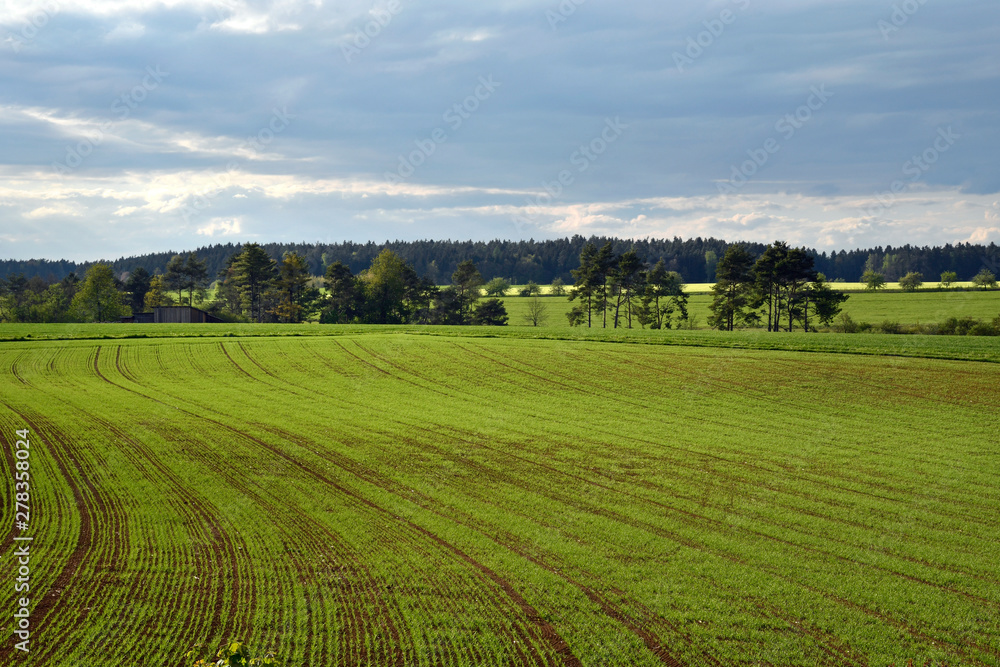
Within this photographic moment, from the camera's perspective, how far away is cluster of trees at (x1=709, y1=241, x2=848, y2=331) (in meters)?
71.5

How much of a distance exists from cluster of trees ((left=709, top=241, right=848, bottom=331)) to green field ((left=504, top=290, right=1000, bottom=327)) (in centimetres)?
1172

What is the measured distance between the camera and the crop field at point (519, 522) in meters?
9.73

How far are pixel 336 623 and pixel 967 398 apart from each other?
28.4m

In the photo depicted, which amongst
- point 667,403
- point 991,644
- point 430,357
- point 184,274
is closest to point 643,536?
point 991,644

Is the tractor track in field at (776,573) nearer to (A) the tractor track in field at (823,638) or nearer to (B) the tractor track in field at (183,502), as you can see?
(A) the tractor track in field at (823,638)

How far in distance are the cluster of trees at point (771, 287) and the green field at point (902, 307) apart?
1172cm

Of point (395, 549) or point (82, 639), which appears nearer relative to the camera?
point (82, 639)

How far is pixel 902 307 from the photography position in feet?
321

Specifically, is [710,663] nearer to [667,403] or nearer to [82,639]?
[82,639]

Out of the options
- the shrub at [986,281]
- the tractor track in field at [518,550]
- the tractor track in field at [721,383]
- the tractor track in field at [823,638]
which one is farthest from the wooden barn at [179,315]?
the shrub at [986,281]

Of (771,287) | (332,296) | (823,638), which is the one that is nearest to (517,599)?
(823,638)

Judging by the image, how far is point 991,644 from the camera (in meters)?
9.76

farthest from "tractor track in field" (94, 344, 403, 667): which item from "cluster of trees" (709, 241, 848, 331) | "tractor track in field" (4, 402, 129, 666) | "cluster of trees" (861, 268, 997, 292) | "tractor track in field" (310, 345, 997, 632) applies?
"cluster of trees" (861, 268, 997, 292)

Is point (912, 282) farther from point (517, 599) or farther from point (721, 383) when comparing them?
point (517, 599)
